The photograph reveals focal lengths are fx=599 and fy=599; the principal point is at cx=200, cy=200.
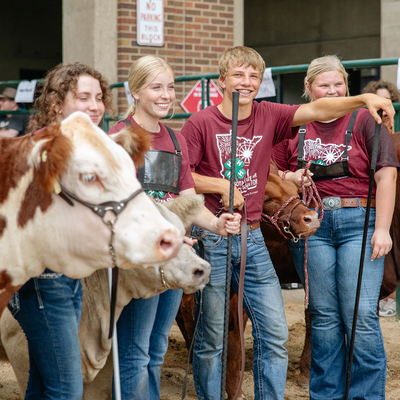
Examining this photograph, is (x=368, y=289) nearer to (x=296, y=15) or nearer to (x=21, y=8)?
(x=296, y=15)

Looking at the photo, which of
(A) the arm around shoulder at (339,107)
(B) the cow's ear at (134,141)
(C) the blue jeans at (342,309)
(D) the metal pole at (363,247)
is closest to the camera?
(B) the cow's ear at (134,141)

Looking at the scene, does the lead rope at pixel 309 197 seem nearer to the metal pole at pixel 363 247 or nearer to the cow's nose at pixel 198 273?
the metal pole at pixel 363 247

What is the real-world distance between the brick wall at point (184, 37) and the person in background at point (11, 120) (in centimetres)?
131

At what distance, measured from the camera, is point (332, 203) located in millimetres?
3500

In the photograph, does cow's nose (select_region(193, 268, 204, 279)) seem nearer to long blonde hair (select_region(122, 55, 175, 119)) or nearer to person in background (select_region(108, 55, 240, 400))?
person in background (select_region(108, 55, 240, 400))

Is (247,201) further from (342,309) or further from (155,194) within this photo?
(342,309)

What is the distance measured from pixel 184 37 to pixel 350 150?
5.30 metres

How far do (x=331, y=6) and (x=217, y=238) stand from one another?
10354 mm

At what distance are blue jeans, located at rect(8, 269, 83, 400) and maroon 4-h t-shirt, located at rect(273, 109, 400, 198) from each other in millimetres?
1784

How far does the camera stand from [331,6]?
12391 mm

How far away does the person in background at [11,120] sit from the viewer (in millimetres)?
7842

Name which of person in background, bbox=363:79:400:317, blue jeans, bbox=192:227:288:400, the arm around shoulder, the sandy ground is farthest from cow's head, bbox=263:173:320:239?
person in background, bbox=363:79:400:317

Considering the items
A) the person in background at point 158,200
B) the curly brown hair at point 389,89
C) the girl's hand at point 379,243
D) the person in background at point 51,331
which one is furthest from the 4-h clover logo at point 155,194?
the curly brown hair at point 389,89

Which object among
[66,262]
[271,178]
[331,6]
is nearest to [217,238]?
[271,178]
